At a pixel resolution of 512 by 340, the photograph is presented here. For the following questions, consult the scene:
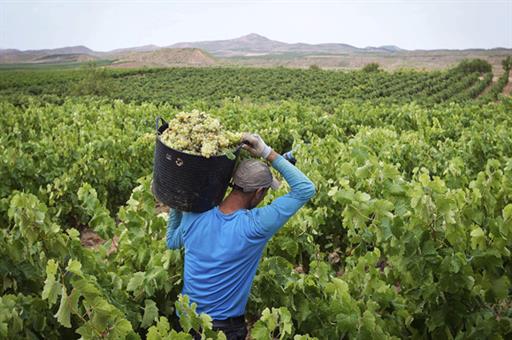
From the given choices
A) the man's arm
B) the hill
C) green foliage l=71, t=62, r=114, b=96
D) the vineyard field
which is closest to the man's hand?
the vineyard field

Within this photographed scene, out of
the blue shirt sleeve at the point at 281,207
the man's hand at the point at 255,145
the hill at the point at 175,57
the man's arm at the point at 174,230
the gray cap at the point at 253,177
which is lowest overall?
the hill at the point at 175,57

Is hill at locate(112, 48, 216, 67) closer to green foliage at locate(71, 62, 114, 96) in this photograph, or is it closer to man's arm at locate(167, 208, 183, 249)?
green foliage at locate(71, 62, 114, 96)

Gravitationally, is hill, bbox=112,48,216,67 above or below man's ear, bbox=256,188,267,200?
below

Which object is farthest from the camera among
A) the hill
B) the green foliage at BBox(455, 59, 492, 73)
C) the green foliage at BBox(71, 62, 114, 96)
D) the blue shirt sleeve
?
the hill

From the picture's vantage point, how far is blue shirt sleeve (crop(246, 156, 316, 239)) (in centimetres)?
256

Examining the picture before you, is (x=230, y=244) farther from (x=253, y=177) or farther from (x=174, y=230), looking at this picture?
(x=174, y=230)

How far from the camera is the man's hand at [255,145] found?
2.73m

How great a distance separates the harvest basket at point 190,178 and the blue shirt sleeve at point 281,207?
290 millimetres

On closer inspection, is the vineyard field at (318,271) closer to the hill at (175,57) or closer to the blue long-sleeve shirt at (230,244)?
the blue long-sleeve shirt at (230,244)

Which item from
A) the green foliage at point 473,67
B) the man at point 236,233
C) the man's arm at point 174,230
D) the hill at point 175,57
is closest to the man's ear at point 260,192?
the man at point 236,233

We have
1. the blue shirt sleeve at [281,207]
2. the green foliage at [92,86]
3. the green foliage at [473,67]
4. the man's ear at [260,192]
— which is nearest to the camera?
the blue shirt sleeve at [281,207]

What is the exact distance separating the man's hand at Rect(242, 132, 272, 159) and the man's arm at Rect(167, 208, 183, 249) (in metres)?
0.64

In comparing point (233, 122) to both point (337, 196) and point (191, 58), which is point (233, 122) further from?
point (191, 58)

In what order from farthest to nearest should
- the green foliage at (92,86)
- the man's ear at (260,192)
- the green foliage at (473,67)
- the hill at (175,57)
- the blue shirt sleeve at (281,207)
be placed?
1. the hill at (175,57)
2. the green foliage at (473,67)
3. the green foliage at (92,86)
4. the man's ear at (260,192)
5. the blue shirt sleeve at (281,207)
